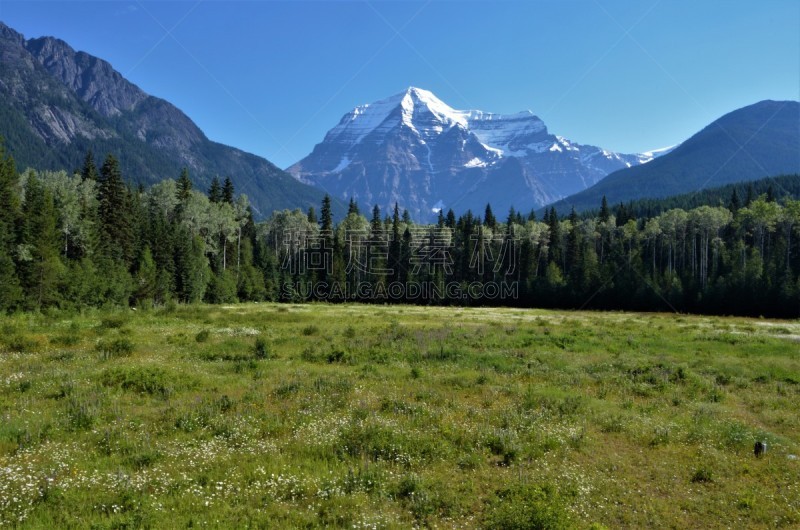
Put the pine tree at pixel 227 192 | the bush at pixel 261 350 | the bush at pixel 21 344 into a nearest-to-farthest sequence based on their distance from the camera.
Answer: the bush at pixel 21 344 < the bush at pixel 261 350 < the pine tree at pixel 227 192

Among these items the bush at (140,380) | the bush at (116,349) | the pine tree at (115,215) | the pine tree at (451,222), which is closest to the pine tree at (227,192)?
the pine tree at (115,215)

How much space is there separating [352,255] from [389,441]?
101m

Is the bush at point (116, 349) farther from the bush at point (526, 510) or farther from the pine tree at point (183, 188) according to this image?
the pine tree at point (183, 188)

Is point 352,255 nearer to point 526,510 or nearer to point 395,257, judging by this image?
point 395,257

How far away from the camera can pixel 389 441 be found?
12.4m

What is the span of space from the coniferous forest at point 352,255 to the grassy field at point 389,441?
126 feet

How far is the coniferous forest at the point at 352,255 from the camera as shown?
2160 inches

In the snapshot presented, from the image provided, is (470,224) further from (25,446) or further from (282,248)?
(25,446)

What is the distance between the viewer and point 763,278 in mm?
73312

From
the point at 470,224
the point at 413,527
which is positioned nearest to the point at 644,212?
the point at 470,224

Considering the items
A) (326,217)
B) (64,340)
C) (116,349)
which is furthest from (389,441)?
(326,217)

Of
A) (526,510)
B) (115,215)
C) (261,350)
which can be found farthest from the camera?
(115,215)

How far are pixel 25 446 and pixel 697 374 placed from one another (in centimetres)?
2716

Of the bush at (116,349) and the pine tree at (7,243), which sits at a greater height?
the pine tree at (7,243)
